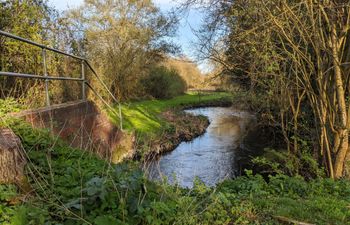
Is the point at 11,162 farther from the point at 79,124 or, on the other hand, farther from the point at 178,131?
the point at 178,131

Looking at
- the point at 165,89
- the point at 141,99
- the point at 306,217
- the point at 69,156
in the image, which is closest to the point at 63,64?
the point at 69,156

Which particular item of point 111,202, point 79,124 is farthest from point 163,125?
point 111,202

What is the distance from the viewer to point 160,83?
31.8 meters

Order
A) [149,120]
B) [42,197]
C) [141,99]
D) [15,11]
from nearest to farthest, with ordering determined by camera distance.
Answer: [42,197], [15,11], [149,120], [141,99]

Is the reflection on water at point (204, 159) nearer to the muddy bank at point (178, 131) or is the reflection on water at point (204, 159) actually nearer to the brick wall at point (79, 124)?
the muddy bank at point (178, 131)

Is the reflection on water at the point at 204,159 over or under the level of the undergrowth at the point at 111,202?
under

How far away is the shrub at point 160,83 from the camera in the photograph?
1203 inches

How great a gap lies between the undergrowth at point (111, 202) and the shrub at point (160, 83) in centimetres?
2550

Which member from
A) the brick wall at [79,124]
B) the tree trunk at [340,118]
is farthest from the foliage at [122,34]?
the tree trunk at [340,118]

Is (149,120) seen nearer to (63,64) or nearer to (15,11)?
(63,64)

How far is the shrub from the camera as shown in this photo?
100 feet

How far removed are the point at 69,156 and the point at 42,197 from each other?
1543 mm

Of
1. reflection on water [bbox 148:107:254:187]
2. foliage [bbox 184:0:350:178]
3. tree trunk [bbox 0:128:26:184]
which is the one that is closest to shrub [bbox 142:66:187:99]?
reflection on water [bbox 148:107:254:187]

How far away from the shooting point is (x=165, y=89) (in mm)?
32438
